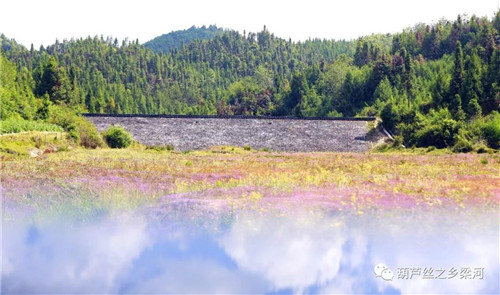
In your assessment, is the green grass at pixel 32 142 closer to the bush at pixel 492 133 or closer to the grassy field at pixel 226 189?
the grassy field at pixel 226 189

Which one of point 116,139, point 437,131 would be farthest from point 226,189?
point 437,131

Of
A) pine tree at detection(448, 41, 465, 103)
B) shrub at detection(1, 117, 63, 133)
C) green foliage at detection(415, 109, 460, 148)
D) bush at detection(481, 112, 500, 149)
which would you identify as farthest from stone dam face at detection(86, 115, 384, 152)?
shrub at detection(1, 117, 63, 133)

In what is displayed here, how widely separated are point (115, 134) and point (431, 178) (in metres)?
33.7

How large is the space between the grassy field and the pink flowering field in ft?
0.08

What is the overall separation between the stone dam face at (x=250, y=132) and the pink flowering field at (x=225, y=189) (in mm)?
32828

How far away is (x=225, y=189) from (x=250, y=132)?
4542cm

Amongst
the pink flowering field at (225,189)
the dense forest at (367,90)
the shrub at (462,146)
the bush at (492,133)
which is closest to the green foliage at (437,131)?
the dense forest at (367,90)

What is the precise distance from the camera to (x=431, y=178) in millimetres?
22469

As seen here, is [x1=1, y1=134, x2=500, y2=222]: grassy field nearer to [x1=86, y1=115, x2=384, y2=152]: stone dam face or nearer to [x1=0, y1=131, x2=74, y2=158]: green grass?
[x1=0, y1=131, x2=74, y2=158]: green grass

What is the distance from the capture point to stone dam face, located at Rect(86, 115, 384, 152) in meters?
59.4

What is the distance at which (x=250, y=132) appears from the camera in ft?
210

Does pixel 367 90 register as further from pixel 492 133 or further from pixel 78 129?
pixel 78 129

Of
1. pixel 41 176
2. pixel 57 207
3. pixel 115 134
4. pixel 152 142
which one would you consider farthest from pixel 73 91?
pixel 57 207

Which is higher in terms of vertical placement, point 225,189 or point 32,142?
point 225,189
